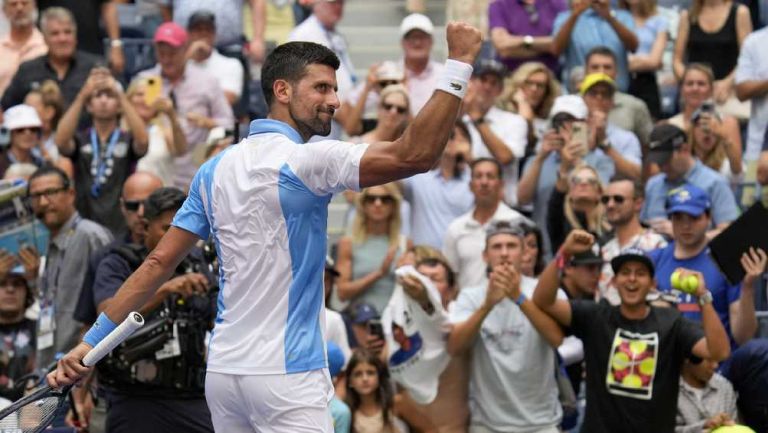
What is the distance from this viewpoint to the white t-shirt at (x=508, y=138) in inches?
484

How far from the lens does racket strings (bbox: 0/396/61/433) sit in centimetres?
637

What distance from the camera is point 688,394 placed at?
367 inches

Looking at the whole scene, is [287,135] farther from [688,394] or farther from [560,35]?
[560,35]

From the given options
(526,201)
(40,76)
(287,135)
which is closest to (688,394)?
(526,201)

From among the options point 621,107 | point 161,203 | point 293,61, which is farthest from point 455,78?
point 621,107

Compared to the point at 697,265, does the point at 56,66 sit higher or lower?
higher

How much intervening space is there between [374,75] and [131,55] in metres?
3.16

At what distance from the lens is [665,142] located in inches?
442

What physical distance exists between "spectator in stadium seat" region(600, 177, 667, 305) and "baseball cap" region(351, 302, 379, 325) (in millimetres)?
1511

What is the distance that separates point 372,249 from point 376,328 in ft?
3.47

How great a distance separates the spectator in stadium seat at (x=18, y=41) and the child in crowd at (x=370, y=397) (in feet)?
18.9

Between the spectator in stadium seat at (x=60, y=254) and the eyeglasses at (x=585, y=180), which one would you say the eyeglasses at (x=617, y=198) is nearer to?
the eyeglasses at (x=585, y=180)

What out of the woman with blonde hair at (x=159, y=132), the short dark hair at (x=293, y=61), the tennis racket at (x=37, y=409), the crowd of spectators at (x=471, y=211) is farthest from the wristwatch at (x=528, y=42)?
the tennis racket at (x=37, y=409)

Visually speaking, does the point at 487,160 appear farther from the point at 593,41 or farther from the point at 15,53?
the point at 15,53
